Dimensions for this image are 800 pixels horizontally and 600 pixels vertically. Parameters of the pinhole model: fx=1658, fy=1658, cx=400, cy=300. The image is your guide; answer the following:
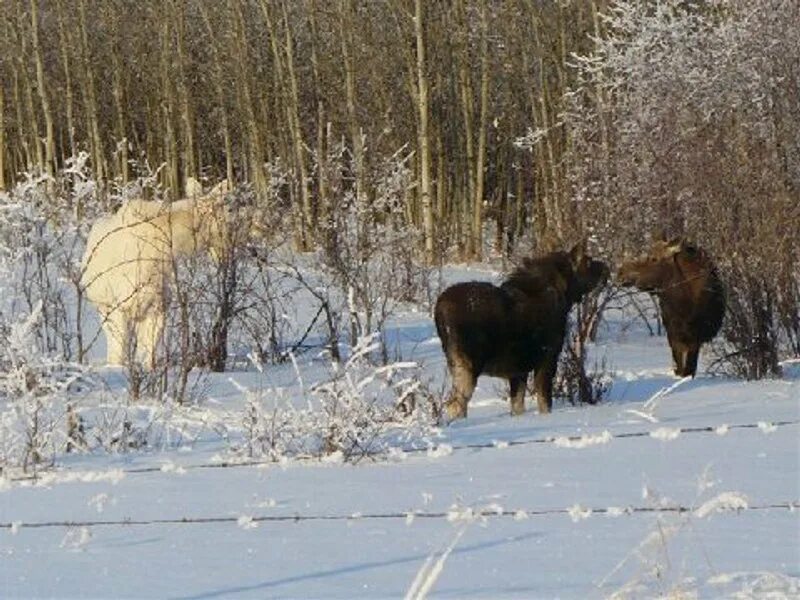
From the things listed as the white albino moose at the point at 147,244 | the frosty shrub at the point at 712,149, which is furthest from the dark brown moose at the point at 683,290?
the white albino moose at the point at 147,244

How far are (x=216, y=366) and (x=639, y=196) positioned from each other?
23.4 ft

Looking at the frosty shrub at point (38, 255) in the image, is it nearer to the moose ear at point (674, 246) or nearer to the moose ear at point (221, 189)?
the moose ear at point (221, 189)

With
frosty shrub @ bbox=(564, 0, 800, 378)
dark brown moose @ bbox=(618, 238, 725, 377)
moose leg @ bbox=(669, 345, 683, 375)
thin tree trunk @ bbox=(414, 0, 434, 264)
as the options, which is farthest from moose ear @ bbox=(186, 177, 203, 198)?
thin tree trunk @ bbox=(414, 0, 434, 264)

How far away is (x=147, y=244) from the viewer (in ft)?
49.0

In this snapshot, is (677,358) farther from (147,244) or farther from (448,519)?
(448,519)

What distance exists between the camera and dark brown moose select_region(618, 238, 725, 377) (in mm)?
15031

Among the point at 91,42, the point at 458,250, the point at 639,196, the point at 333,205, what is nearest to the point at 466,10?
the point at 458,250

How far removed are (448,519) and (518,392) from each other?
5.57 m

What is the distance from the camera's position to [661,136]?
2273cm

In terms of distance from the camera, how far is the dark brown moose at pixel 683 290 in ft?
49.3

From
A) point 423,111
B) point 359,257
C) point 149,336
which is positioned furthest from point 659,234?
point 423,111

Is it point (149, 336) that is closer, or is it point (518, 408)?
point (518, 408)

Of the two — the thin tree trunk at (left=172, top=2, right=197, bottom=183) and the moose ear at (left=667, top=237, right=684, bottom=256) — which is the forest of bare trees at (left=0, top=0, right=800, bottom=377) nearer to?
the thin tree trunk at (left=172, top=2, right=197, bottom=183)

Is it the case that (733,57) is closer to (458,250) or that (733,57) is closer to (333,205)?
(458,250)
